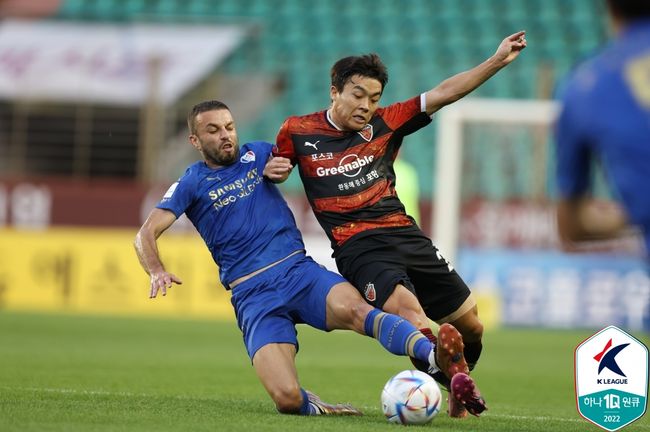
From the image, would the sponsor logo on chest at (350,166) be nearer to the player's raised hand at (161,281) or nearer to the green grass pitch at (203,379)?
the player's raised hand at (161,281)

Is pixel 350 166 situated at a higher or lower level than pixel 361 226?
higher

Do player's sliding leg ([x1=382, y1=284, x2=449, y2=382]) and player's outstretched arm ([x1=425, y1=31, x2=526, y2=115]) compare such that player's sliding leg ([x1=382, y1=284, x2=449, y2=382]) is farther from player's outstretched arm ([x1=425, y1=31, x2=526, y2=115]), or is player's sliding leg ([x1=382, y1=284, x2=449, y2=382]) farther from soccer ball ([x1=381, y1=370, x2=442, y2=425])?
player's outstretched arm ([x1=425, y1=31, x2=526, y2=115])

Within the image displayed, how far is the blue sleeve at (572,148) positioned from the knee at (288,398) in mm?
2997

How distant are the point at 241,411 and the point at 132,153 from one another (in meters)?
12.5

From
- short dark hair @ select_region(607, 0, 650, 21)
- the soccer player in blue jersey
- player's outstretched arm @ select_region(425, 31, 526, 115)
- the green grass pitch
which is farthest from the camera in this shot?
the soccer player in blue jersey

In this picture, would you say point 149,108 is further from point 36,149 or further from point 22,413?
point 22,413

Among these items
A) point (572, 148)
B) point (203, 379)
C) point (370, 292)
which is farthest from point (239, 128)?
point (572, 148)

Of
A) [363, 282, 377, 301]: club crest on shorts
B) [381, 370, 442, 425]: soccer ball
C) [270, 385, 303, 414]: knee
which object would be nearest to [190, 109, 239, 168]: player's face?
[363, 282, 377, 301]: club crest on shorts

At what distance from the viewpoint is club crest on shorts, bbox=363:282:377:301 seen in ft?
22.3

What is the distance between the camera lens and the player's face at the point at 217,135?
23.7 feet

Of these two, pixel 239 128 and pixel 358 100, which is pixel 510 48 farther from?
pixel 239 128

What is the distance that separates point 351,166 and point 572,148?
3149mm

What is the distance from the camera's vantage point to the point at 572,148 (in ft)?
13.1

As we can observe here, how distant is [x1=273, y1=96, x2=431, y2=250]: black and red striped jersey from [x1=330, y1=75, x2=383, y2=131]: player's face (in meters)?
0.13
